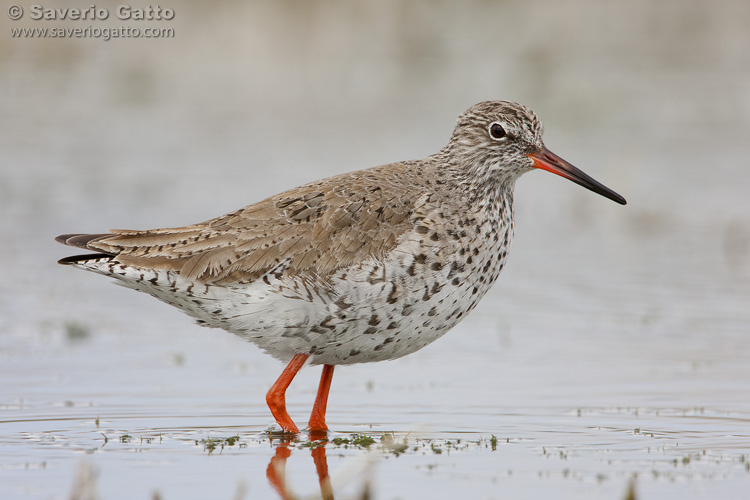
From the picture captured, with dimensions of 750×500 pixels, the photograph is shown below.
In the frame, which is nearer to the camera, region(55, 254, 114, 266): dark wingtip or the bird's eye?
region(55, 254, 114, 266): dark wingtip

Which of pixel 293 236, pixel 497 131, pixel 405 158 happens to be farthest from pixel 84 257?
pixel 405 158

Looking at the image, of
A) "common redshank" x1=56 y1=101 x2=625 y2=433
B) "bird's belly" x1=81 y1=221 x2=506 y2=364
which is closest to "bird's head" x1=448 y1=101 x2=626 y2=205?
"common redshank" x1=56 y1=101 x2=625 y2=433

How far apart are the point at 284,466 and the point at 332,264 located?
4.52 ft

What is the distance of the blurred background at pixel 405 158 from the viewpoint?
8.80 m

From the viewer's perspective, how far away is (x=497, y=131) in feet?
27.0

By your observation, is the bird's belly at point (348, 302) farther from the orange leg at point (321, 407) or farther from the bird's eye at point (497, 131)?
the bird's eye at point (497, 131)

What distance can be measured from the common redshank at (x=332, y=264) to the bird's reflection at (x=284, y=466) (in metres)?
0.29

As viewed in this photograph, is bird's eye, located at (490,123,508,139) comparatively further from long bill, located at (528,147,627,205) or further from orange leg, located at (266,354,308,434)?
orange leg, located at (266,354,308,434)

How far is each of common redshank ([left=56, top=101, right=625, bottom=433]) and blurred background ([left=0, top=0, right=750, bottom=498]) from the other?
758 mm

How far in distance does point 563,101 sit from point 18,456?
14.9 m

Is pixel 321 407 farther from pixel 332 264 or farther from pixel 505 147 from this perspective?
pixel 505 147

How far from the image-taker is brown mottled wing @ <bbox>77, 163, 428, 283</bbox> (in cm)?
749

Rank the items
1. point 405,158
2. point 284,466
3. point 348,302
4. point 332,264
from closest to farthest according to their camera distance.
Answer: point 284,466 → point 348,302 → point 332,264 → point 405,158

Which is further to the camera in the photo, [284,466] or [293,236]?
[293,236]
